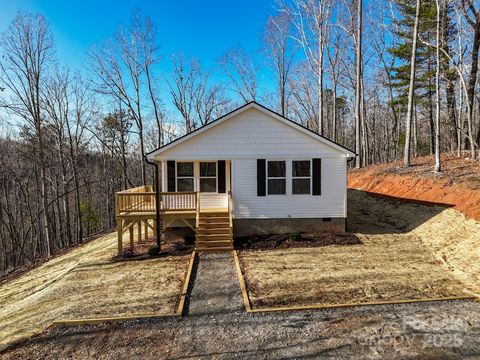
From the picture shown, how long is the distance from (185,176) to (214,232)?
119 inches

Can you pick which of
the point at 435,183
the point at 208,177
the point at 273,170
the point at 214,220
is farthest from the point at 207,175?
the point at 435,183

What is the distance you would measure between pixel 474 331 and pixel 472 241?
4.87 m

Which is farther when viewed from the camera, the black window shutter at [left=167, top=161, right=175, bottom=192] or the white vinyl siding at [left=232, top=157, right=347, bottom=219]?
the black window shutter at [left=167, top=161, right=175, bottom=192]

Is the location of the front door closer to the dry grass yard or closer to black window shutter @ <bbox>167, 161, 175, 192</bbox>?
black window shutter @ <bbox>167, 161, 175, 192</bbox>

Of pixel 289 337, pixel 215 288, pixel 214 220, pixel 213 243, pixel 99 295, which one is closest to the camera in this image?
pixel 289 337

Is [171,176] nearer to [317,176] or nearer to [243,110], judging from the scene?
[243,110]

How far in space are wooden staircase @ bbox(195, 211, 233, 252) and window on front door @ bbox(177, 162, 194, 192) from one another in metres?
1.63

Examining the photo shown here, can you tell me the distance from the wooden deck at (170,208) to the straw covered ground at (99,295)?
1.59 metres

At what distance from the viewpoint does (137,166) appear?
4241cm

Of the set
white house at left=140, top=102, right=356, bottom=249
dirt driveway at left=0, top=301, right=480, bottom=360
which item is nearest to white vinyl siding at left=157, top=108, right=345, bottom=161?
white house at left=140, top=102, right=356, bottom=249

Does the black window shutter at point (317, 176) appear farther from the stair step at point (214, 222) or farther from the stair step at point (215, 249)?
the stair step at point (215, 249)

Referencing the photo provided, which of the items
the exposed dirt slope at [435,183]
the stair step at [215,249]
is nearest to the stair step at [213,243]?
the stair step at [215,249]

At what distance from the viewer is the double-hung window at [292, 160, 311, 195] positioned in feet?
40.0

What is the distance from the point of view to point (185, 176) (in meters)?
12.8
